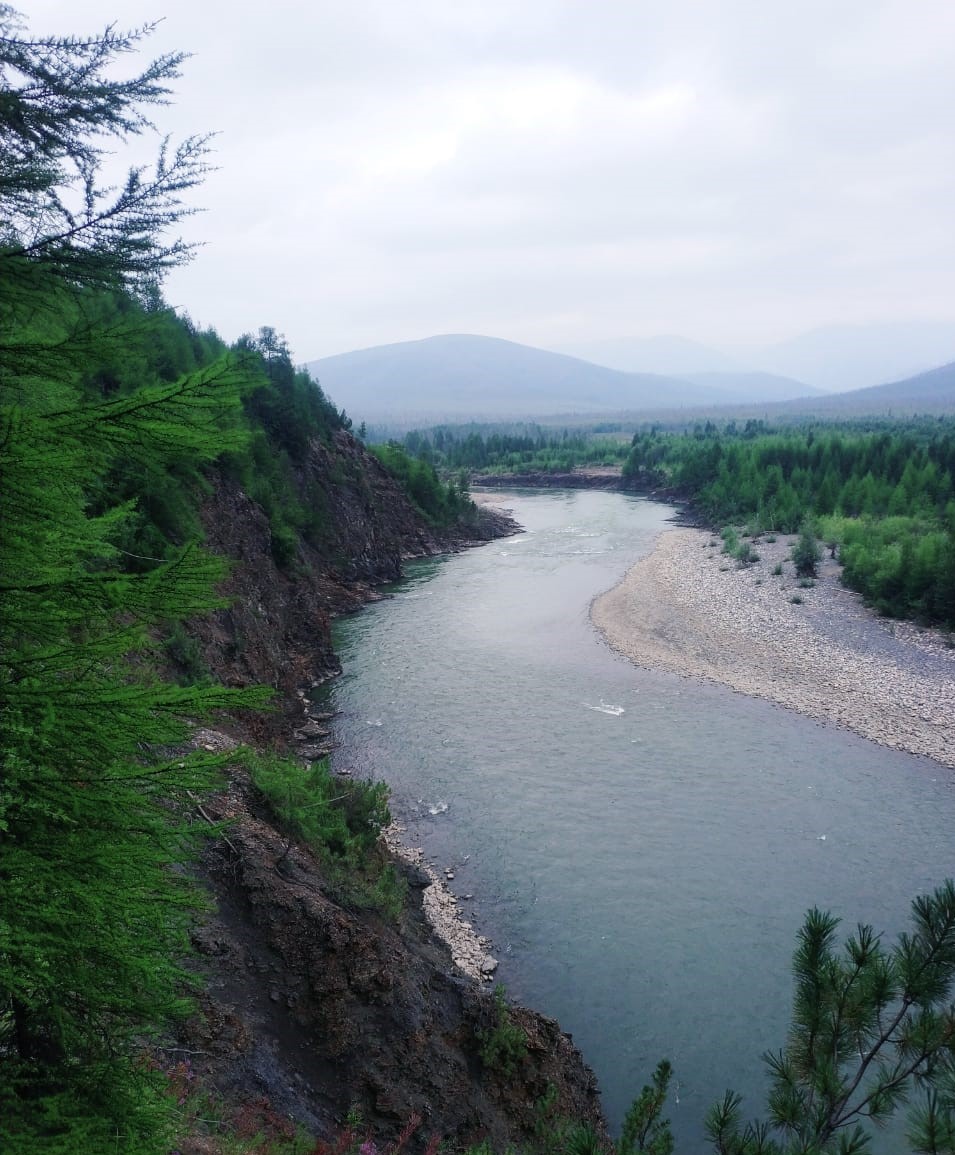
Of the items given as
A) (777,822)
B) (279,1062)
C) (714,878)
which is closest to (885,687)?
(777,822)

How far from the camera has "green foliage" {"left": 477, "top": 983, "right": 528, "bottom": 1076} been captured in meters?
10.4

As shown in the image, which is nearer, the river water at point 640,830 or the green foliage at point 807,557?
the river water at point 640,830

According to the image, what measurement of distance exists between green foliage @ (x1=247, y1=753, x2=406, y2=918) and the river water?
2506 millimetres

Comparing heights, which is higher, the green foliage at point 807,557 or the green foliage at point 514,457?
the green foliage at point 514,457

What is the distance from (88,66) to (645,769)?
66.1 feet

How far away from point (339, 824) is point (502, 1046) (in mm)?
5145

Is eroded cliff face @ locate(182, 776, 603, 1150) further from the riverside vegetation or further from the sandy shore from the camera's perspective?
the sandy shore

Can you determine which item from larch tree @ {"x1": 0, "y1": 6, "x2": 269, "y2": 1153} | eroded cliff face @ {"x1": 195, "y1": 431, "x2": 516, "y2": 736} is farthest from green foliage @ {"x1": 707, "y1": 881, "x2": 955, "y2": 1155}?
eroded cliff face @ {"x1": 195, "y1": 431, "x2": 516, "y2": 736}

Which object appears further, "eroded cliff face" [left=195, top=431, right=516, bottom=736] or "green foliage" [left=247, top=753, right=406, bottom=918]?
"eroded cliff face" [left=195, top=431, right=516, bottom=736]

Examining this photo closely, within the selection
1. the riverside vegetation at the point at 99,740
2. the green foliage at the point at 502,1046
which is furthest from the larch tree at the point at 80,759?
the green foliage at the point at 502,1046

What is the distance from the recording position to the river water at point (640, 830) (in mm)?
12922

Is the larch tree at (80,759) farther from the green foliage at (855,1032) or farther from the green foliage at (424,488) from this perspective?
the green foliage at (424,488)

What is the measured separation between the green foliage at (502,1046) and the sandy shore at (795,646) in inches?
668

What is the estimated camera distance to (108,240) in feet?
16.0
